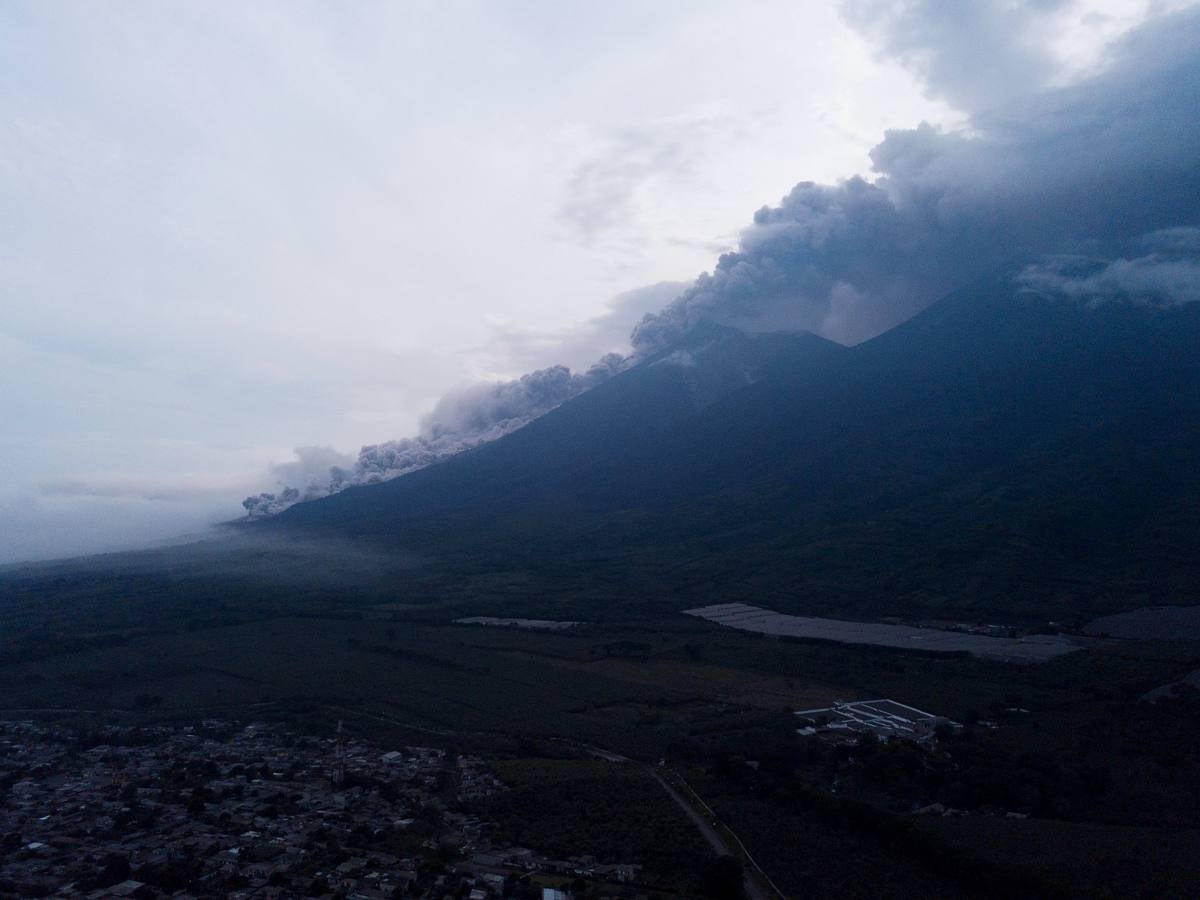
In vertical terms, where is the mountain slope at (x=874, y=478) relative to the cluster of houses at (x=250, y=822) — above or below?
above

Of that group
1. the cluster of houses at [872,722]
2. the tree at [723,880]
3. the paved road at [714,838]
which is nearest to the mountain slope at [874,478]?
the cluster of houses at [872,722]

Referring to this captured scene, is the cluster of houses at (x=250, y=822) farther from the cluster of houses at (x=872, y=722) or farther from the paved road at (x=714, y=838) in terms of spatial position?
the cluster of houses at (x=872, y=722)

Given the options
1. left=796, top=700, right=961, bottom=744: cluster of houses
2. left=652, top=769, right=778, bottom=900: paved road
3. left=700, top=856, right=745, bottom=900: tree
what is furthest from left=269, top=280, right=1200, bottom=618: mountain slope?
left=700, top=856, right=745, bottom=900: tree

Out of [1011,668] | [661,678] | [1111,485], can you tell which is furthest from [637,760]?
[1111,485]

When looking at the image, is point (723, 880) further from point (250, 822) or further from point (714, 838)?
point (250, 822)

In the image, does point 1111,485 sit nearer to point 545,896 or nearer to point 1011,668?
point 1011,668

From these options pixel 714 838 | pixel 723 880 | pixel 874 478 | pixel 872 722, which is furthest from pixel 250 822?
pixel 874 478
